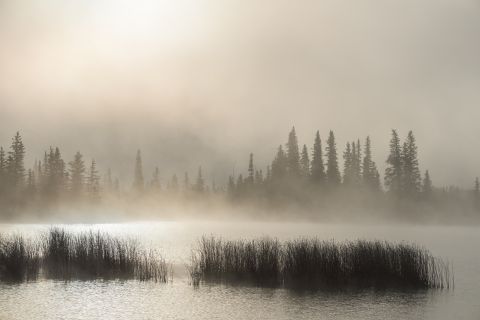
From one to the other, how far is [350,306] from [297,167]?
8304 centimetres

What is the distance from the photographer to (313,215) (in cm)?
9900

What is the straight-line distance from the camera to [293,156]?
104 meters

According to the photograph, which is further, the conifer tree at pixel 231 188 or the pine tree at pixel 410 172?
the conifer tree at pixel 231 188

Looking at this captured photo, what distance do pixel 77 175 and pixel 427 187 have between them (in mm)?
67228

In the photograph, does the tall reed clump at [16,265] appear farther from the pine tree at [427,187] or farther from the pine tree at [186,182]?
the pine tree at [186,182]

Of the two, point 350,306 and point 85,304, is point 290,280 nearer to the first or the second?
point 350,306

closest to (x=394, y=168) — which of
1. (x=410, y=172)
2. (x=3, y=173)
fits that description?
(x=410, y=172)

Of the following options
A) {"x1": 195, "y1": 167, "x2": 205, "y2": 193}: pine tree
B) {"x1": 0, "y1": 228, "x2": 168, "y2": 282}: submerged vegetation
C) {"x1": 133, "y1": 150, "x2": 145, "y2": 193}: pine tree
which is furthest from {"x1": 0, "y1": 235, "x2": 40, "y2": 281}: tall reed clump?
{"x1": 195, "y1": 167, "x2": 205, "y2": 193}: pine tree

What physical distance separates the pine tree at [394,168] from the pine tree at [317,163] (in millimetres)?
12103

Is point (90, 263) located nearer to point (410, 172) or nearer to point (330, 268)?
point (330, 268)

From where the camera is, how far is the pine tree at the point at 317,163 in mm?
100500

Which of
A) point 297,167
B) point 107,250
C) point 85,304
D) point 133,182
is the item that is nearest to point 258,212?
point 297,167

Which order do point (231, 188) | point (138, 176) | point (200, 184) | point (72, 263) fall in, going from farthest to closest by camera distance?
point (200, 184) < point (138, 176) < point (231, 188) < point (72, 263)

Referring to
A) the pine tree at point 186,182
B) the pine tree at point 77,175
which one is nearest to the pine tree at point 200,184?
the pine tree at point 186,182
